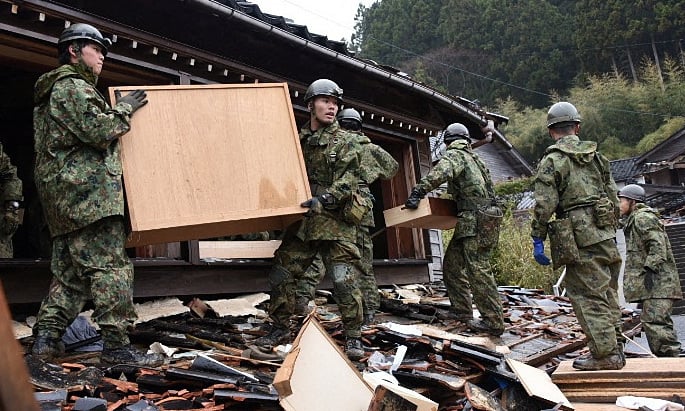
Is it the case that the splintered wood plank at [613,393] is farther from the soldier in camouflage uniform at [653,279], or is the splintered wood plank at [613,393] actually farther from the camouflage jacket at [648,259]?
the camouflage jacket at [648,259]

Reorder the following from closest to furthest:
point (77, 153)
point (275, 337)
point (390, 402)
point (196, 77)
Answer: point (390, 402)
point (77, 153)
point (275, 337)
point (196, 77)

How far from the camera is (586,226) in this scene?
16.5 ft

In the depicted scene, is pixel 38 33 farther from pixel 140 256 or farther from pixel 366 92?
pixel 366 92

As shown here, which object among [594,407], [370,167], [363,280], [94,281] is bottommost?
[594,407]

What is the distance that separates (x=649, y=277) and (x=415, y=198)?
3.05 metres

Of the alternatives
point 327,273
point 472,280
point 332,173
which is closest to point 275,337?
point 327,273

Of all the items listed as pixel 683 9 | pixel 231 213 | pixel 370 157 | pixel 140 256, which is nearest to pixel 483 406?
pixel 231 213

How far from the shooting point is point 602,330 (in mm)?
4855

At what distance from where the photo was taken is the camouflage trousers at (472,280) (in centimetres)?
614

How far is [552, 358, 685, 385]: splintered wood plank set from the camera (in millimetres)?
4629

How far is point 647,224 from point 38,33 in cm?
665

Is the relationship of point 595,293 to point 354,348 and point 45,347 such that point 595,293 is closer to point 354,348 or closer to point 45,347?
point 354,348

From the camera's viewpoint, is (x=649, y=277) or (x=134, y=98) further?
(x=649, y=277)

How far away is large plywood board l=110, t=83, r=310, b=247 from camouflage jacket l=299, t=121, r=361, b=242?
237 mm
